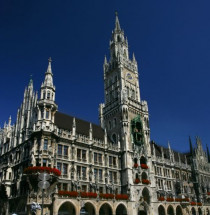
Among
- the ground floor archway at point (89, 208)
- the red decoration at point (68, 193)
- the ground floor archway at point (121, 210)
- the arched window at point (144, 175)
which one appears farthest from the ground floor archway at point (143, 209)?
the red decoration at point (68, 193)

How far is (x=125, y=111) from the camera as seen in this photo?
59531mm

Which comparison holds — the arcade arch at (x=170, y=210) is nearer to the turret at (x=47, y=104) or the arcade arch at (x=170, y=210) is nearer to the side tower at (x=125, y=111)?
the side tower at (x=125, y=111)

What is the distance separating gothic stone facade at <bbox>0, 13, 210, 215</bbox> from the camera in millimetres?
41453

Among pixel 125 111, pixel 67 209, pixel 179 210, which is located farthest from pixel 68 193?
pixel 179 210

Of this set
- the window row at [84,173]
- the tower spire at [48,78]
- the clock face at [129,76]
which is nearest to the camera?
the window row at [84,173]

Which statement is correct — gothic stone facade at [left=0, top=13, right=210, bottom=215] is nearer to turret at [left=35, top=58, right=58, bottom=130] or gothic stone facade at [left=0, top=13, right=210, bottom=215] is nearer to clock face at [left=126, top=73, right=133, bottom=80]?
turret at [left=35, top=58, right=58, bottom=130]

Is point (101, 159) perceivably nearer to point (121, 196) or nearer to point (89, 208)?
point (121, 196)

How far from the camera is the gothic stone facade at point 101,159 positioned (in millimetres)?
41453

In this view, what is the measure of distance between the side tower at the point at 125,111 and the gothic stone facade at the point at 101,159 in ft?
0.71

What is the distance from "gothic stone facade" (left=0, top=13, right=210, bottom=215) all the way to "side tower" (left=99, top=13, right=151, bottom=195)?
0.71ft

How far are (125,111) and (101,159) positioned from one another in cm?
1422

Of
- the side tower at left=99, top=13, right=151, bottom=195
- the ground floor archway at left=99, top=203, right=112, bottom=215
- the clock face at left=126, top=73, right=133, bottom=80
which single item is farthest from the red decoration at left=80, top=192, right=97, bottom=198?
the clock face at left=126, top=73, right=133, bottom=80

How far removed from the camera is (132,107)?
6262 cm

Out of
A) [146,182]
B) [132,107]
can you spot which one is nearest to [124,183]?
[146,182]
